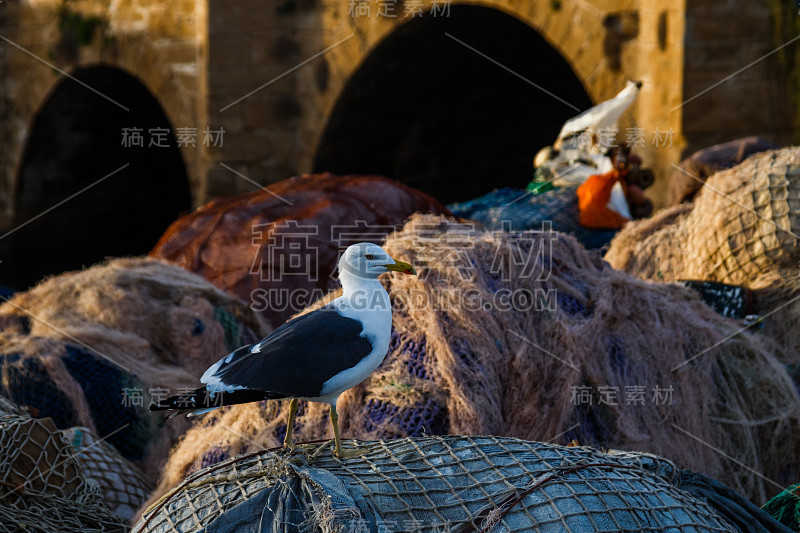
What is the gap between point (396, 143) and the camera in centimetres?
1098

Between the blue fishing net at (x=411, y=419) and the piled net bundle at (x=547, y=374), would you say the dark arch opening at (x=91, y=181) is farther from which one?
the blue fishing net at (x=411, y=419)

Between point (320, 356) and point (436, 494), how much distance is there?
42cm

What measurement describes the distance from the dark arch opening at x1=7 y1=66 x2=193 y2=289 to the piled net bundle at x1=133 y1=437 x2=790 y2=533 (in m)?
10.2

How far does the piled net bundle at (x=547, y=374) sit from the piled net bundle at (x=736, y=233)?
73cm

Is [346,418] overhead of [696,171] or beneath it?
beneath

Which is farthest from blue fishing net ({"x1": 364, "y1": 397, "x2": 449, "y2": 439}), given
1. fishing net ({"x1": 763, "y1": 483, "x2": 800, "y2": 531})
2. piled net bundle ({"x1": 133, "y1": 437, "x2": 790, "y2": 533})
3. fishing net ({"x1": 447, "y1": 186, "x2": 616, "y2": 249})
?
fishing net ({"x1": 447, "y1": 186, "x2": 616, "y2": 249})

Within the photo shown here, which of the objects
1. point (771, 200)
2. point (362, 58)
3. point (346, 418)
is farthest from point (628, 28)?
point (346, 418)

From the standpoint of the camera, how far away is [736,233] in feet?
16.1

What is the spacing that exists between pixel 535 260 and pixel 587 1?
467 centimetres

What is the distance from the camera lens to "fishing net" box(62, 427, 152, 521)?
373cm

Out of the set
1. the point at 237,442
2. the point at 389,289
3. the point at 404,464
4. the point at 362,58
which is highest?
the point at 362,58

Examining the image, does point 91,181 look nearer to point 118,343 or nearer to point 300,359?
point 118,343

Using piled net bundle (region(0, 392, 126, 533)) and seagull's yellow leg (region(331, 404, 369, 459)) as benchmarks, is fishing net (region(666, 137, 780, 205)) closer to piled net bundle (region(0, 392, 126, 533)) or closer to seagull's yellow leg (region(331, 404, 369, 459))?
piled net bundle (region(0, 392, 126, 533))

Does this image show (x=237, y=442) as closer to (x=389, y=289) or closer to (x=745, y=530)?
(x=389, y=289)
